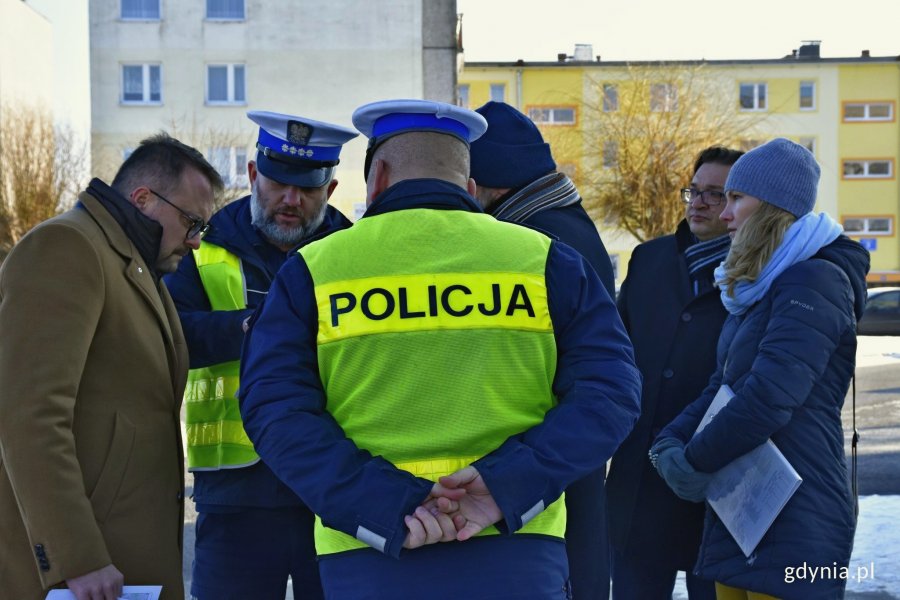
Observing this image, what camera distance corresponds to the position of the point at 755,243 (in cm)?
354

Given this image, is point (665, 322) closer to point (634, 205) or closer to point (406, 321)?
point (406, 321)

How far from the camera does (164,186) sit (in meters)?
3.35

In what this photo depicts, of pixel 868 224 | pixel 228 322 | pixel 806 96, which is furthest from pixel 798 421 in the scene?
pixel 868 224

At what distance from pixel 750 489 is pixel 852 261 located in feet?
2.61

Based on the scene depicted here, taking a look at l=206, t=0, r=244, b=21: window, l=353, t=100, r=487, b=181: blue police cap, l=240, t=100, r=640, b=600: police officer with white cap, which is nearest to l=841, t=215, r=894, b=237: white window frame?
l=206, t=0, r=244, b=21: window

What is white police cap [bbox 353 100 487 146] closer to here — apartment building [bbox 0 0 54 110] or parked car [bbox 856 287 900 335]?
apartment building [bbox 0 0 54 110]

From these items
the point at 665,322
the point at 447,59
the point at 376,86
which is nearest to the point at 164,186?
the point at 665,322

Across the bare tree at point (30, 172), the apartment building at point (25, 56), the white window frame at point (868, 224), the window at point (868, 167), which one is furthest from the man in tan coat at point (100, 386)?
the window at point (868, 167)

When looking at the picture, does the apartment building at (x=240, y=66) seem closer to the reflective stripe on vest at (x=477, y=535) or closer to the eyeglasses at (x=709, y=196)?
the eyeglasses at (x=709, y=196)

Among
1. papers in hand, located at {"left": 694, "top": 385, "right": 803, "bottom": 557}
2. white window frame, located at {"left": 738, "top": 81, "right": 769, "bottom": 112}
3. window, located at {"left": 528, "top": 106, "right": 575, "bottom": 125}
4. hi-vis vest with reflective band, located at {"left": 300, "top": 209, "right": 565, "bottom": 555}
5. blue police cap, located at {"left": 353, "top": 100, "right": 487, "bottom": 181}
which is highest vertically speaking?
white window frame, located at {"left": 738, "top": 81, "right": 769, "bottom": 112}

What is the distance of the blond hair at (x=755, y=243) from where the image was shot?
349 cm

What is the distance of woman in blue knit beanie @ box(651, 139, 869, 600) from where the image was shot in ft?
10.6

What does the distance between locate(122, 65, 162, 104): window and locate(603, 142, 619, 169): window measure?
14.2 m

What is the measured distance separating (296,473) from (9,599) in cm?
118
